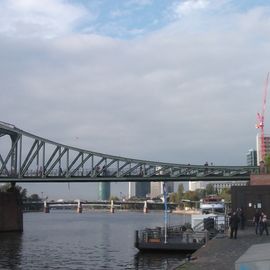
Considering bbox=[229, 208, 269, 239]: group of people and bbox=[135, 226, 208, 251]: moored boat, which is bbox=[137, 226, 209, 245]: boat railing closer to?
bbox=[135, 226, 208, 251]: moored boat

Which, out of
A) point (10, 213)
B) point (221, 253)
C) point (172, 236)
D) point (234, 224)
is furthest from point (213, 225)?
point (10, 213)

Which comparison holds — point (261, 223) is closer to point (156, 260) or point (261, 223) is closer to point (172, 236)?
point (156, 260)

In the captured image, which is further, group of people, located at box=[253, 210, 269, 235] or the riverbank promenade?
group of people, located at box=[253, 210, 269, 235]

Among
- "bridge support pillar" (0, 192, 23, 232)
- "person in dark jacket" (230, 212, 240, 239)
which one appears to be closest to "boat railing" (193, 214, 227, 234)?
"person in dark jacket" (230, 212, 240, 239)

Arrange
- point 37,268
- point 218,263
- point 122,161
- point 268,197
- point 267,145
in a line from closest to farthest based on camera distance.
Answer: point 218,263, point 37,268, point 268,197, point 122,161, point 267,145

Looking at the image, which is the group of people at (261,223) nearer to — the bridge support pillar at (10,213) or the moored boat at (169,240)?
the moored boat at (169,240)

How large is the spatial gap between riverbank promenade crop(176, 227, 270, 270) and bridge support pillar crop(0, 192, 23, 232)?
68263 mm

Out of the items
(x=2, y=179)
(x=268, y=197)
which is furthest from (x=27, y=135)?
(x=268, y=197)

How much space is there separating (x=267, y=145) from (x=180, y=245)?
15750 centimetres

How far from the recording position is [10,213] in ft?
346

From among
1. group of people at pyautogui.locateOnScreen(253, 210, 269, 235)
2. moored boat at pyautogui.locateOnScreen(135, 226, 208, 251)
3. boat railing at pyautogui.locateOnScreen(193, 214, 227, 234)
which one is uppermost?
group of people at pyautogui.locateOnScreen(253, 210, 269, 235)

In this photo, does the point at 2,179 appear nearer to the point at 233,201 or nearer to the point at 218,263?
the point at 233,201

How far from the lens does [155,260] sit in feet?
145

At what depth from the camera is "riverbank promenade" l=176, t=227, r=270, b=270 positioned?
2585 cm
